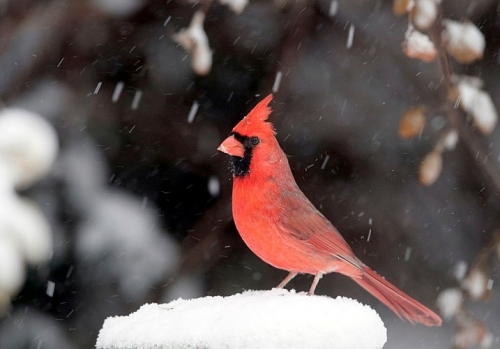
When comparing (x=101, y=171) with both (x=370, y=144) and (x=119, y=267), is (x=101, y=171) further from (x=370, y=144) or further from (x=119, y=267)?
(x=370, y=144)

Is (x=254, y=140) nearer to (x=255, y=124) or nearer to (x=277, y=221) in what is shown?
(x=255, y=124)

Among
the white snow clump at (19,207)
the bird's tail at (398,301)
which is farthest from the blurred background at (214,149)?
the white snow clump at (19,207)

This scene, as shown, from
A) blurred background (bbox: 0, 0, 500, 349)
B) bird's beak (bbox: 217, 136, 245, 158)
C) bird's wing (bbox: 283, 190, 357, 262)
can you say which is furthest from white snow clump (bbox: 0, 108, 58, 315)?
blurred background (bbox: 0, 0, 500, 349)

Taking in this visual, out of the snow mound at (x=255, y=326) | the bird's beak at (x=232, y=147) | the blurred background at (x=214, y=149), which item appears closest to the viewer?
the snow mound at (x=255, y=326)

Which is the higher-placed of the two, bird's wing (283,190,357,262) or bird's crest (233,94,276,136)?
bird's crest (233,94,276,136)

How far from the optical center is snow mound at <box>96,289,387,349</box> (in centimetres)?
119

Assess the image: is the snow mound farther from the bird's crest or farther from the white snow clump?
the bird's crest

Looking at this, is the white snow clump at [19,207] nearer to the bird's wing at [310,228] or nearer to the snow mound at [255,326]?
the snow mound at [255,326]

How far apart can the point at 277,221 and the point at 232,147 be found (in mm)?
223

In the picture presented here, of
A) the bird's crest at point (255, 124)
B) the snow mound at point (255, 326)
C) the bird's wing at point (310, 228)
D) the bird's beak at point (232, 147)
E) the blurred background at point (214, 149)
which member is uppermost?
the snow mound at point (255, 326)

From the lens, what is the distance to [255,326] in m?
1.21

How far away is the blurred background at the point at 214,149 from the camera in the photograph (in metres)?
2.88

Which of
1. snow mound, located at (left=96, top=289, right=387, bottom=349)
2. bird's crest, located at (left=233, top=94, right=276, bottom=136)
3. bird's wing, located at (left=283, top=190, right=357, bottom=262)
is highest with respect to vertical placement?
snow mound, located at (left=96, top=289, right=387, bottom=349)

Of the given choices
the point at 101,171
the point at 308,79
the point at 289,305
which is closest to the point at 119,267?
the point at 101,171
